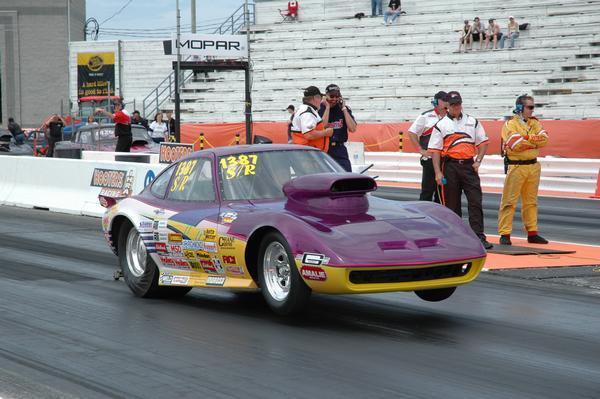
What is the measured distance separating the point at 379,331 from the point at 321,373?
142 cm

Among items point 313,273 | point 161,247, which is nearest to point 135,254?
point 161,247

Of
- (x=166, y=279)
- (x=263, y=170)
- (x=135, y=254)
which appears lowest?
(x=166, y=279)

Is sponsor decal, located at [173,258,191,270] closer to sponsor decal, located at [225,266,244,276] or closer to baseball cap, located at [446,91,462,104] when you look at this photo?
sponsor decal, located at [225,266,244,276]

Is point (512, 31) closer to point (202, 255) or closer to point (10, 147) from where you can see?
point (10, 147)

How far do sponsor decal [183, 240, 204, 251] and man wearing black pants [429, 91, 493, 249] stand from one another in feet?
14.5

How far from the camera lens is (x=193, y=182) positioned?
910 cm

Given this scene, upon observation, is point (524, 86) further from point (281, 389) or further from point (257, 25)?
point (281, 389)

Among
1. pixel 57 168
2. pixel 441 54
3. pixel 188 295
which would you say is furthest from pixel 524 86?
pixel 188 295

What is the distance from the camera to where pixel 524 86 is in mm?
33219

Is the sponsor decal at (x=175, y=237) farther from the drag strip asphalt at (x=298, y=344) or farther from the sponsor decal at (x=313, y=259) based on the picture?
the sponsor decal at (x=313, y=259)

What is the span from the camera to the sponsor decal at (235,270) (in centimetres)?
811

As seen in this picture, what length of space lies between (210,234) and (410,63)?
29394 mm

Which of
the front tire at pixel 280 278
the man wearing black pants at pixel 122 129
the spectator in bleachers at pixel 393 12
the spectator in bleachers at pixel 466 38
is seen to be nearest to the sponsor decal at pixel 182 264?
the front tire at pixel 280 278

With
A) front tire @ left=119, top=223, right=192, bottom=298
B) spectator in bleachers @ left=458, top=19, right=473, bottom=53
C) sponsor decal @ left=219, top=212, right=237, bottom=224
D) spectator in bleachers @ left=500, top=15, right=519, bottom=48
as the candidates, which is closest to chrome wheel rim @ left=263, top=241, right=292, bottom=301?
sponsor decal @ left=219, top=212, right=237, bottom=224
